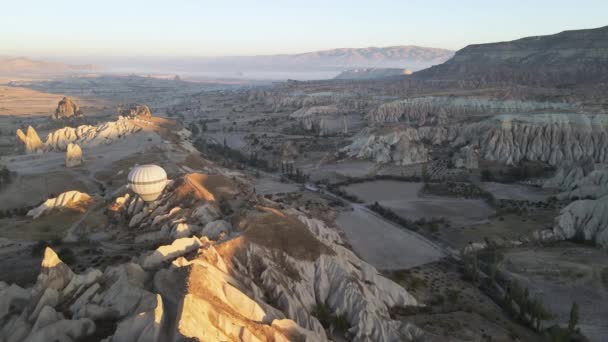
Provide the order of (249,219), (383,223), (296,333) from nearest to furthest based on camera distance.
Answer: (296,333) < (249,219) < (383,223)

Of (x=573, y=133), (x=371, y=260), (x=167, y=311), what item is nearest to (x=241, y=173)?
(x=371, y=260)

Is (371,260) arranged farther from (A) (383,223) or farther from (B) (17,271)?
(B) (17,271)

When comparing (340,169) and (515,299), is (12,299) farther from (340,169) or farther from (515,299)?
(340,169)

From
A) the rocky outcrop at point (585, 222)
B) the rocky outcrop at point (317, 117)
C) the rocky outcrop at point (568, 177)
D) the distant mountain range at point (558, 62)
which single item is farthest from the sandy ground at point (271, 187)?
the distant mountain range at point (558, 62)

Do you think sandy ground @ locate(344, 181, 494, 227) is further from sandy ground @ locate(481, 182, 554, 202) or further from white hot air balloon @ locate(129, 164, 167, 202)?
white hot air balloon @ locate(129, 164, 167, 202)

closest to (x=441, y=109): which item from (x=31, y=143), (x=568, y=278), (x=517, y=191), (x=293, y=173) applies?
(x=517, y=191)

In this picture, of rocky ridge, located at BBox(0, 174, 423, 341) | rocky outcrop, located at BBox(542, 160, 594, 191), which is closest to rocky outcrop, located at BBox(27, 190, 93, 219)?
rocky ridge, located at BBox(0, 174, 423, 341)
